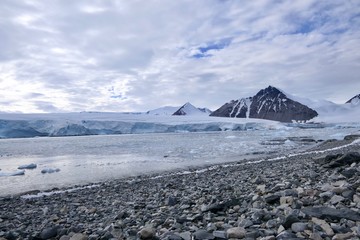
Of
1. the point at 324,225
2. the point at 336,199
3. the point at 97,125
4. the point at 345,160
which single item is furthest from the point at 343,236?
the point at 97,125

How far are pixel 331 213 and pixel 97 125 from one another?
2383 inches

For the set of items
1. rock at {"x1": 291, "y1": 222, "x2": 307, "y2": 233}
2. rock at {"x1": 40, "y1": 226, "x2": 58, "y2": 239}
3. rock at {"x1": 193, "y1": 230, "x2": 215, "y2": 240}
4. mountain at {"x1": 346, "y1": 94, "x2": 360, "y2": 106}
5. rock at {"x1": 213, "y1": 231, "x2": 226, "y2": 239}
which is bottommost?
rock at {"x1": 40, "y1": 226, "x2": 58, "y2": 239}

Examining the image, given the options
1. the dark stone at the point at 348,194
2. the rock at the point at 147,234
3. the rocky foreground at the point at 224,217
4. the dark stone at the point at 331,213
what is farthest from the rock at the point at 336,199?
the rock at the point at 147,234

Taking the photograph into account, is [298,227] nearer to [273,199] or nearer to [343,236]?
[343,236]

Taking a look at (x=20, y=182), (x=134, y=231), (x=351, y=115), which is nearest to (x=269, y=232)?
(x=134, y=231)

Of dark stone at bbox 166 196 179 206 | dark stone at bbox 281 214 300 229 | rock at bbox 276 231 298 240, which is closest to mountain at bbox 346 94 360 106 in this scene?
dark stone at bbox 166 196 179 206

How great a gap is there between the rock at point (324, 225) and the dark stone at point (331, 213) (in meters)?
0.14

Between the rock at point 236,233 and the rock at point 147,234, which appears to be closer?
the rock at point 236,233

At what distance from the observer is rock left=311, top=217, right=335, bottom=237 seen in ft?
9.98

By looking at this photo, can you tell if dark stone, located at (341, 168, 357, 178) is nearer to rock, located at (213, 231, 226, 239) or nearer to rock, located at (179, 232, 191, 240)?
rock, located at (213, 231, 226, 239)

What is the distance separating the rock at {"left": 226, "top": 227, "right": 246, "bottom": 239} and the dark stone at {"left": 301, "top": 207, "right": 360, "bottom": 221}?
0.81 meters

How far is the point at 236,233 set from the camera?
3.27 meters

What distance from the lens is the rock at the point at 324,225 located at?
304cm

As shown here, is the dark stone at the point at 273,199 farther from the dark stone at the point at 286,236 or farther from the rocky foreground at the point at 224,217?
the dark stone at the point at 286,236
